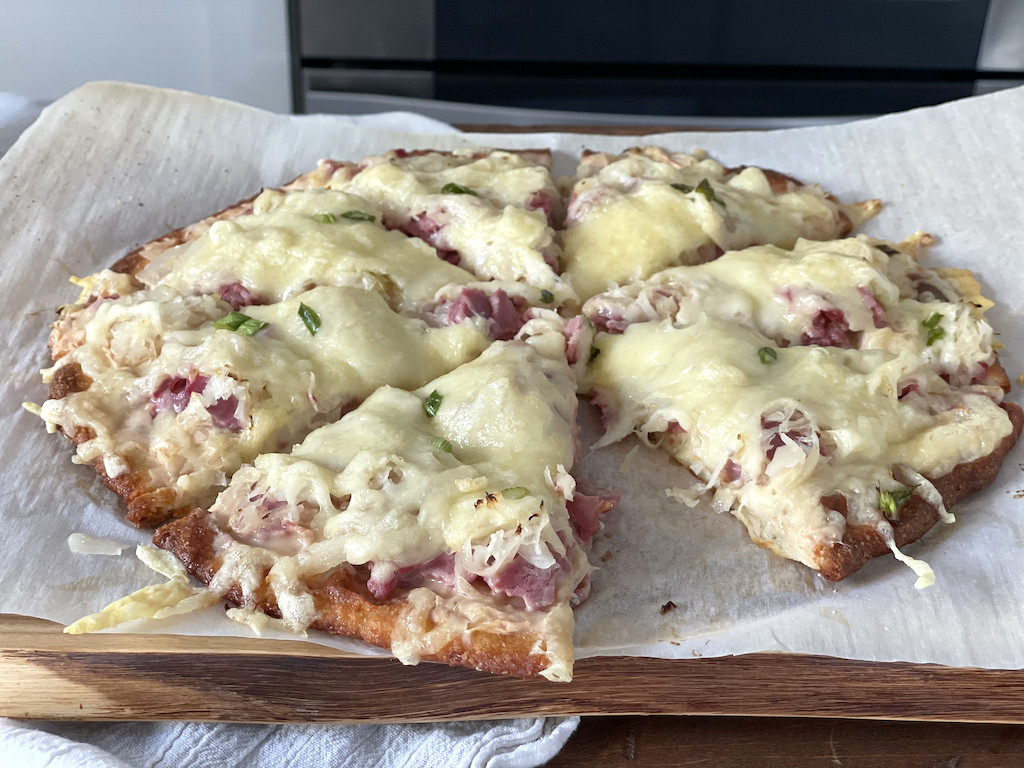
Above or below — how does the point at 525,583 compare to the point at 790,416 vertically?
below

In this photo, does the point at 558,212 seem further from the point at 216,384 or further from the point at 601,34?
the point at 601,34

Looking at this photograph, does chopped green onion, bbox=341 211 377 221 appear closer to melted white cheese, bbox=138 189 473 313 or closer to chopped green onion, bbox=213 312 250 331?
melted white cheese, bbox=138 189 473 313

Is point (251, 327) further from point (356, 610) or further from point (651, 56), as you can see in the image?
point (651, 56)

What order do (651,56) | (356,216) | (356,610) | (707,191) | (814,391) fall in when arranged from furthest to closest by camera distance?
(651,56), (707,191), (356,216), (814,391), (356,610)

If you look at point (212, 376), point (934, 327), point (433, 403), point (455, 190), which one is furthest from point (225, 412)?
point (934, 327)

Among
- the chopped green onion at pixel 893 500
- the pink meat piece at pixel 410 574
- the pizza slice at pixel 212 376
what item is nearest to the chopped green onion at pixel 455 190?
the pizza slice at pixel 212 376

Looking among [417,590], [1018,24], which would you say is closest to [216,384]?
[417,590]

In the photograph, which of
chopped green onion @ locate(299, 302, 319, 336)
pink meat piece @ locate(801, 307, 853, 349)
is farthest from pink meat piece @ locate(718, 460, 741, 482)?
chopped green onion @ locate(299, 302, 319, 336)
